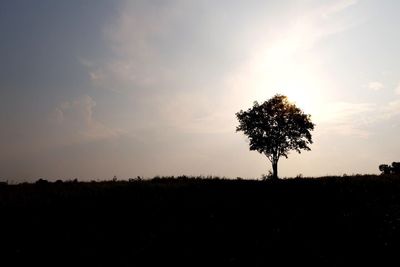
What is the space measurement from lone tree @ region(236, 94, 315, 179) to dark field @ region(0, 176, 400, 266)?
3721 centimetres

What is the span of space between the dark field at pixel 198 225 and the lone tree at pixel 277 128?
1465 inches

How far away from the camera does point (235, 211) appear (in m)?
18.8

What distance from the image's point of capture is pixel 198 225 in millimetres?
16781

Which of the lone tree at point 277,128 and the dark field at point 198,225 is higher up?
the lone tree at point 277,128

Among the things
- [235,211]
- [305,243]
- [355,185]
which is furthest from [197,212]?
[355,185]

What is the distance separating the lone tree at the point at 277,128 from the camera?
61344 mm

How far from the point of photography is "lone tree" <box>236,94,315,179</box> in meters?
61.3

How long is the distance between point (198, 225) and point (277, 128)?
46906mm

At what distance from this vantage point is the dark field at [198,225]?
44.6ft

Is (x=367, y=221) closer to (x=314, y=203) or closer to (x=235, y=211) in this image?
(x=314, y=203)

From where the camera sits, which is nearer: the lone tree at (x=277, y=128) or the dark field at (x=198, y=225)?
the dark field at (x=198, y=225)

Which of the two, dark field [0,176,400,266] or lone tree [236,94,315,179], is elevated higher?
lone tree [236,94,315,179]

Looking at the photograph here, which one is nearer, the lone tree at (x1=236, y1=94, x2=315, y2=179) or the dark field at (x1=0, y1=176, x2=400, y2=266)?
the dark field at (x1=0, y1=176, x2=400, y2=266)

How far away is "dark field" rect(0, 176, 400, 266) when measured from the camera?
13594 millimetres
